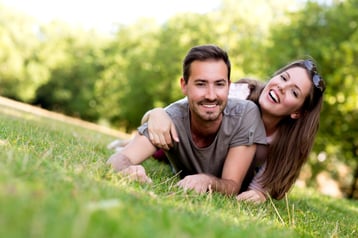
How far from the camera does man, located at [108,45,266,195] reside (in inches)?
171

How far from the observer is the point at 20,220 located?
1.52 m

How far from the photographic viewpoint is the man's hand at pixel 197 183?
3873 millimetres

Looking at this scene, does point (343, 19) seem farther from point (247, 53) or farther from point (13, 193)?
point (13, 193)

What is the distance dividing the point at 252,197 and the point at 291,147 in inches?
33.9

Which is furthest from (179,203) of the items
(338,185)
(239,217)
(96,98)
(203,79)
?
(96,98)

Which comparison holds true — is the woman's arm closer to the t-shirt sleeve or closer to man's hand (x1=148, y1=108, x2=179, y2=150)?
the t-shirt sleeve

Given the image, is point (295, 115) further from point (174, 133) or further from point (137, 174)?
point (137, 174)

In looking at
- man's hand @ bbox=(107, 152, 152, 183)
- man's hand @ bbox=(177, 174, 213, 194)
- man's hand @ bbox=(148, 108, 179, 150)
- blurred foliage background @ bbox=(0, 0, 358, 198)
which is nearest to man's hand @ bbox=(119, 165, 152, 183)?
man's hand @ bbox=(107, 152, 152, 183)

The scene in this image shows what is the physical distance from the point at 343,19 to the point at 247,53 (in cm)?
1104

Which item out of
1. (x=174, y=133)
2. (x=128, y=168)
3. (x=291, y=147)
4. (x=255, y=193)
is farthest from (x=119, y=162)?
(x=291, y=147)

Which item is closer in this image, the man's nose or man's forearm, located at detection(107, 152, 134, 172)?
man's forearm, located at detection(107, 152, 134, 172)

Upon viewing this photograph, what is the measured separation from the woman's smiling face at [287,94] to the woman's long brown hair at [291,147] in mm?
96

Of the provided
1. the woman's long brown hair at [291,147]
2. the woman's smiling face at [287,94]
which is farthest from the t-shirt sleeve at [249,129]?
the woman's long brown hair at [291,147]

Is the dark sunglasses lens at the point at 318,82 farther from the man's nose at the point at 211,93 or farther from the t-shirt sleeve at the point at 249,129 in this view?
the man's nose at the point at 211,93
